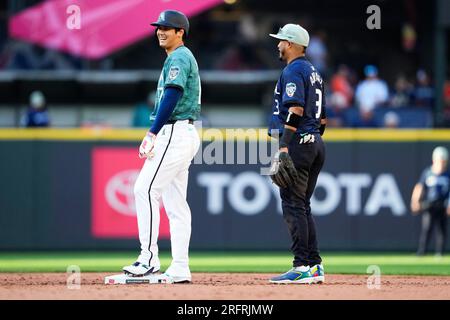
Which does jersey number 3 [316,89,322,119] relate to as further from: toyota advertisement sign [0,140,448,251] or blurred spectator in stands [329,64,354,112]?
blurred spectator in stands [329,64,354,112]

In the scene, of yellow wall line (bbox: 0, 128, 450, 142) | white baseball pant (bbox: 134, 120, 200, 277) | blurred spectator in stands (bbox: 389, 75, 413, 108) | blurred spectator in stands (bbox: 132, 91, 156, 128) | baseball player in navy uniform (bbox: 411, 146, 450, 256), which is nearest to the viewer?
white baseball pant (bbox: 134, 120, 200, 277)

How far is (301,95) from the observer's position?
8297 millimetres

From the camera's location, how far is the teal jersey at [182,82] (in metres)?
8.18

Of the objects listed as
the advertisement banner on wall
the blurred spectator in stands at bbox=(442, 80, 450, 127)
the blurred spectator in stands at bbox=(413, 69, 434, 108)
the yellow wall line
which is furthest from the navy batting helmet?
the blurred spectator in stands at bbox=(413, 69, 434, 108)

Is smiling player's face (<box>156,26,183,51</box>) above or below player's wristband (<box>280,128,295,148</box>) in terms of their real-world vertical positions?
above

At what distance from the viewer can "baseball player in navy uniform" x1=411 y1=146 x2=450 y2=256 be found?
14.5 m

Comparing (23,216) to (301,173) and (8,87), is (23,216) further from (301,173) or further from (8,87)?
(301,173)

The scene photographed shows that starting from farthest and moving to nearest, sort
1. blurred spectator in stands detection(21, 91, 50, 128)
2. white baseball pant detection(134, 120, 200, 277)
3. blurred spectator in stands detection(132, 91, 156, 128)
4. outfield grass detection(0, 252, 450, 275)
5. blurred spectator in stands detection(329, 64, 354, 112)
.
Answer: blurred spectator in stands detection(329, 64, 354, 112), blurred spectator in stands detection(132, 91, 156, 128), blurred spectator in stands detection(21, 91, 50, 128), outfield grass detection(0, 252, 450, 275), white baseball pant detection(134, 120, 200, 277)

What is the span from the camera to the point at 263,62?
19094 mm

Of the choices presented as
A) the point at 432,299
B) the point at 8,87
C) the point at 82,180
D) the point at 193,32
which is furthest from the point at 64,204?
the point at 432,299

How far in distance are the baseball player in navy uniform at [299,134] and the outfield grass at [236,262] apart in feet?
7.13

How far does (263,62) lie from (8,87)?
192 inches

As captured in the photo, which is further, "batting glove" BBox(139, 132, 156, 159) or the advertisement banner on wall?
the advertisement banner on wall

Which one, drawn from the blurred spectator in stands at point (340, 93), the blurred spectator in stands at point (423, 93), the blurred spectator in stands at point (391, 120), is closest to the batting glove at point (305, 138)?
the blurred spectator in stands at point (391, 120)
